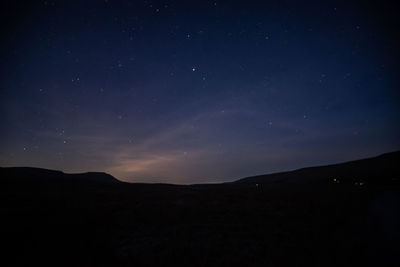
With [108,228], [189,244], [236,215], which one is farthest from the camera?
[236,215]

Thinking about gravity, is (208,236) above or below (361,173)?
above

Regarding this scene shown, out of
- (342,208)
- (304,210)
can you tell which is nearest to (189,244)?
(304,210)

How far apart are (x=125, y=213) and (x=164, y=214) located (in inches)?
139

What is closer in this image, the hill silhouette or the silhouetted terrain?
the silhouetted terrain

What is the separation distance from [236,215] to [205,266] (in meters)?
8.45

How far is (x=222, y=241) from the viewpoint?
12258 millimetres

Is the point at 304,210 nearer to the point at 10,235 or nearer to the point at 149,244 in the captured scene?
the point at 149,244

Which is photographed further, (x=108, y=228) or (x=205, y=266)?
(x=108, y=228)

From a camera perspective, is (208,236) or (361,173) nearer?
(208,236)

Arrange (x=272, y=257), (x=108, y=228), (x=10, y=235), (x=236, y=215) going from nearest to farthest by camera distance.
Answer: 1. (x=272, y=257)
2. (x=10, y=235)
3. (x=108, y=228)
4. (x=236, y=215)

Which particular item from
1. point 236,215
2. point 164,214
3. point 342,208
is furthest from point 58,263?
point 342,208

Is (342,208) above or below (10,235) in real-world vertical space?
below

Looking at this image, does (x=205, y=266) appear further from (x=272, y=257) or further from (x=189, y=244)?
(x=272, y=257)

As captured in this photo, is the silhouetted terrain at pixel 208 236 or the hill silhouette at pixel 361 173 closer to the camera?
the silhouetted terrain at pixel 208 236
